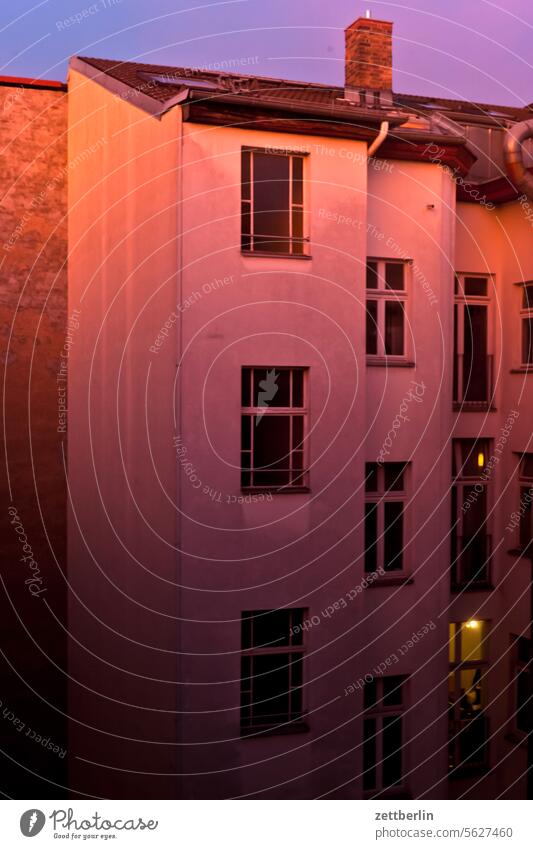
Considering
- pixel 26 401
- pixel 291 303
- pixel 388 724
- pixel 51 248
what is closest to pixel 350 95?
pixel 291 303

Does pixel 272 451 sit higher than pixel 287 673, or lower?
higher

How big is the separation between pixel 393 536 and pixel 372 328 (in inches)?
124

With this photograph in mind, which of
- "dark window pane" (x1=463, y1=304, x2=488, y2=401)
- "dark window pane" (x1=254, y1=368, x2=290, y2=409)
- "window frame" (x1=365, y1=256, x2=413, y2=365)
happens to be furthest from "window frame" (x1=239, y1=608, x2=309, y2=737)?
"dark window pane" (x1=463, y1=304, x2=488, y2=401)

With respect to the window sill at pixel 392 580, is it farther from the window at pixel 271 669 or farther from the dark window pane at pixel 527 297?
the dark window pane at pixel 527 297

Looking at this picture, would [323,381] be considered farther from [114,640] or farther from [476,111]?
[476,111]

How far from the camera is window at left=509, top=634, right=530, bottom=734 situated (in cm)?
1580

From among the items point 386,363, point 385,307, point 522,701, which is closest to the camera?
point 386,363

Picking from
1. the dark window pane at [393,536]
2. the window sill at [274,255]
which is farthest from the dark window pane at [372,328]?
the dark window pane at [393,536]

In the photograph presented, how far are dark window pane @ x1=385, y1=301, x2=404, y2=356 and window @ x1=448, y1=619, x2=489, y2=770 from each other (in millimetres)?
4894

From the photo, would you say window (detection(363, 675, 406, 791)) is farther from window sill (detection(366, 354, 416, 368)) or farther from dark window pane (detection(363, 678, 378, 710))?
window sill (detection(366, 354, 416, 368))

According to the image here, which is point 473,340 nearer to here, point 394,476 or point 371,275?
point 371,275

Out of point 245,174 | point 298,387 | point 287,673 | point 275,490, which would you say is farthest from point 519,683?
point 245,174

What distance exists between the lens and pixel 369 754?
14250 millimetres

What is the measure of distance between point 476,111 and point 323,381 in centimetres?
795
